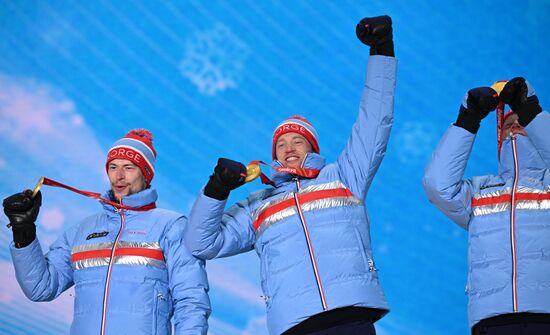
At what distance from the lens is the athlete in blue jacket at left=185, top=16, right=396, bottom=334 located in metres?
2.62

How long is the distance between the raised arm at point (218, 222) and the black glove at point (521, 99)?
102 cm

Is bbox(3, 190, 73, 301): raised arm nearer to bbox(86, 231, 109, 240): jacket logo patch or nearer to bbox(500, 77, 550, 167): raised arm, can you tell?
bbox(86, 231, 109, 240): jacket logo patch

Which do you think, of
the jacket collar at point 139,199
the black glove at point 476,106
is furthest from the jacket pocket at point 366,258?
the jacket collar at point 139,199

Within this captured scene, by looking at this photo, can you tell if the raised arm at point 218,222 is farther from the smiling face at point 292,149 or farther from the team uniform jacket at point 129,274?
the smiling face at point 292,149

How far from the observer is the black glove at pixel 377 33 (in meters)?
2.81

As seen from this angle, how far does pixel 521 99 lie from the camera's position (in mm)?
2814

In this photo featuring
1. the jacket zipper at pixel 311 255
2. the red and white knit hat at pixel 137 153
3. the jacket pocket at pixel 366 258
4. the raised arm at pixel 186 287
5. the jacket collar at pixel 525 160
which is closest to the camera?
the jacket zipper at pixel 311 255

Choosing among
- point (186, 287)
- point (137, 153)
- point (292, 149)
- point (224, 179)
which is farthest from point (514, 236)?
point (137, 153)

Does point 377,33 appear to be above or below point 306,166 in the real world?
above

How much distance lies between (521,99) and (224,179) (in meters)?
1.14

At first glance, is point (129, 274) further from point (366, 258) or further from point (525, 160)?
point (525, 160)

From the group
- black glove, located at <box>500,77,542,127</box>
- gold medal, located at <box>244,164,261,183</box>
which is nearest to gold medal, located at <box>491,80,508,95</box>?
black glove, located at <box>500,77,542,127</box>

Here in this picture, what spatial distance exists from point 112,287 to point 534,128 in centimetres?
168

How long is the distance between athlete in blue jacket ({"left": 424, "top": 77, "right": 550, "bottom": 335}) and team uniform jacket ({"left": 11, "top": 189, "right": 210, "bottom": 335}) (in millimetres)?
1007
